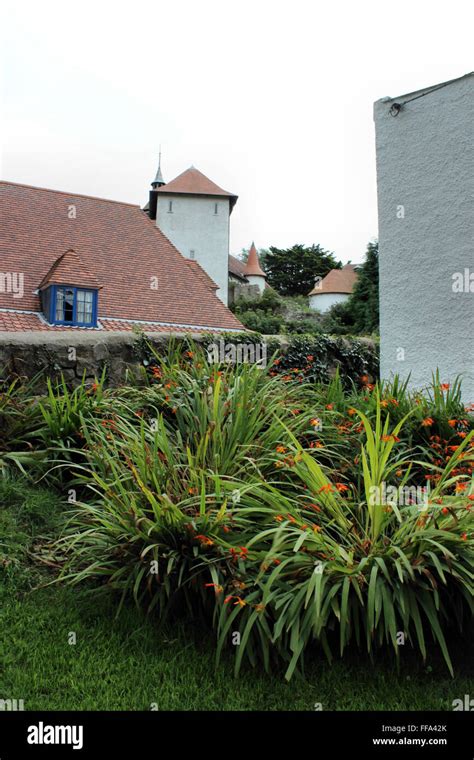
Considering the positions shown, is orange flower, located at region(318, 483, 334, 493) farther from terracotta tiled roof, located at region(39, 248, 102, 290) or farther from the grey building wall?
terracotta tiled roof, located at region(39, 248, 102, 290)

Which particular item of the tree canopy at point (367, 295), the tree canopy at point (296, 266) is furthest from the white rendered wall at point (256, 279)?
the tree canopy at point (367, 295)

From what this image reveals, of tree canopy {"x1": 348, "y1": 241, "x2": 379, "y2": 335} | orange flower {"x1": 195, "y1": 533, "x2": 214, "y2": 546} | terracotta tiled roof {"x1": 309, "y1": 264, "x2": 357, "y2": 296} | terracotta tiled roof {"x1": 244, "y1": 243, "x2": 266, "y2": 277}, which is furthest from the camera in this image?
terracotta tiled roof {"x1": 244, "y1": 243, "x2": 266, "y2": 277}

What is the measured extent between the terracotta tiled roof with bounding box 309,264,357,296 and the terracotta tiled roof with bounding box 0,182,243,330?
107ft

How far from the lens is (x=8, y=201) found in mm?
19359

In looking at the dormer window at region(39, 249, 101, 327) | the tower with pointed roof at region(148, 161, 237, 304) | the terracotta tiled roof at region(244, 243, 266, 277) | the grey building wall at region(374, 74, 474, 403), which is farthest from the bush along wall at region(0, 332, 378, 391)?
the terracotta tiled roof at region(244, 243, 266, 277)

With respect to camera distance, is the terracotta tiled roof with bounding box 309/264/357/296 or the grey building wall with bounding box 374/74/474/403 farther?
the terracotta tiled roof with bounding box 309/264/357/296

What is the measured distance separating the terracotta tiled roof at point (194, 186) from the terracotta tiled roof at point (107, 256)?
18.3 meters

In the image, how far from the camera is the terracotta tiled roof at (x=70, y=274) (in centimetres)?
1650

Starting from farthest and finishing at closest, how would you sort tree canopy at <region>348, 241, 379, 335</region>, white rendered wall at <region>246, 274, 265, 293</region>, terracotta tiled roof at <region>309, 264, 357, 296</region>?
1. white rendered wall at <region>246, 274, 265, 293</region>
2. terracotta tiled roof at <region>309, 264, 357, 296</region>
3. tree canopy at <region>348, 241, 379, 335</region>

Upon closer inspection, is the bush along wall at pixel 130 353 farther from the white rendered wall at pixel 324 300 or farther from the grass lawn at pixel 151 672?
the white rendered wall at pixel 324 300

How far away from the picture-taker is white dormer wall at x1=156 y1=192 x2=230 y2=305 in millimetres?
37781
